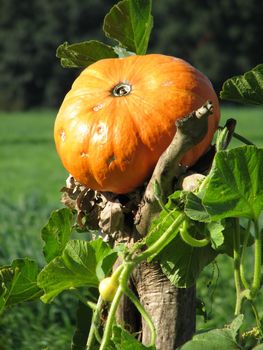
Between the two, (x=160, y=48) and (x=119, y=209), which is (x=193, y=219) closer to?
(x=119, y=209)

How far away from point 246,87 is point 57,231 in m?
0.43

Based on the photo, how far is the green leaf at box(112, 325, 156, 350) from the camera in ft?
4.87

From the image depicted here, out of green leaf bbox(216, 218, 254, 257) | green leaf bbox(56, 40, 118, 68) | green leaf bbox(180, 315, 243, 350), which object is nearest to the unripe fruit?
green leaf bbox(180, 315, 243, 350)

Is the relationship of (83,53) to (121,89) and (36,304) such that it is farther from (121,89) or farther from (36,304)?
(36,304)

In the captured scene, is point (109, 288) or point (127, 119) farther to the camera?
point (127, 119)

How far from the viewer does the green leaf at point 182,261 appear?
1666 mm

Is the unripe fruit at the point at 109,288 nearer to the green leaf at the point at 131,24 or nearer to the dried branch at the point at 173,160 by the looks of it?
the dried branch at the point at 173,160

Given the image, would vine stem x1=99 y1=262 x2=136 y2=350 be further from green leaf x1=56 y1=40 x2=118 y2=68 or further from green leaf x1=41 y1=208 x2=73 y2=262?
green leaf x1=56 y1=40 x2=118 y2=68

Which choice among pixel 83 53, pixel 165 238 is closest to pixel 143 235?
pixel 165 238

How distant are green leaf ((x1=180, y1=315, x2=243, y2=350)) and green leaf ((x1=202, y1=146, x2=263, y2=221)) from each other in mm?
178

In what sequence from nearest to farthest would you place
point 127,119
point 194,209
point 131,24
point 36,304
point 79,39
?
point 194,209 < point 127,119 < point 131,24 < point 36,304 < point 79,39

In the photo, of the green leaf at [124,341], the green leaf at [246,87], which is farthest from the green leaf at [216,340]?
the green leaf at [246,87]

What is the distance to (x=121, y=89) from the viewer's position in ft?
5.84

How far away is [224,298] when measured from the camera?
17.6ft
